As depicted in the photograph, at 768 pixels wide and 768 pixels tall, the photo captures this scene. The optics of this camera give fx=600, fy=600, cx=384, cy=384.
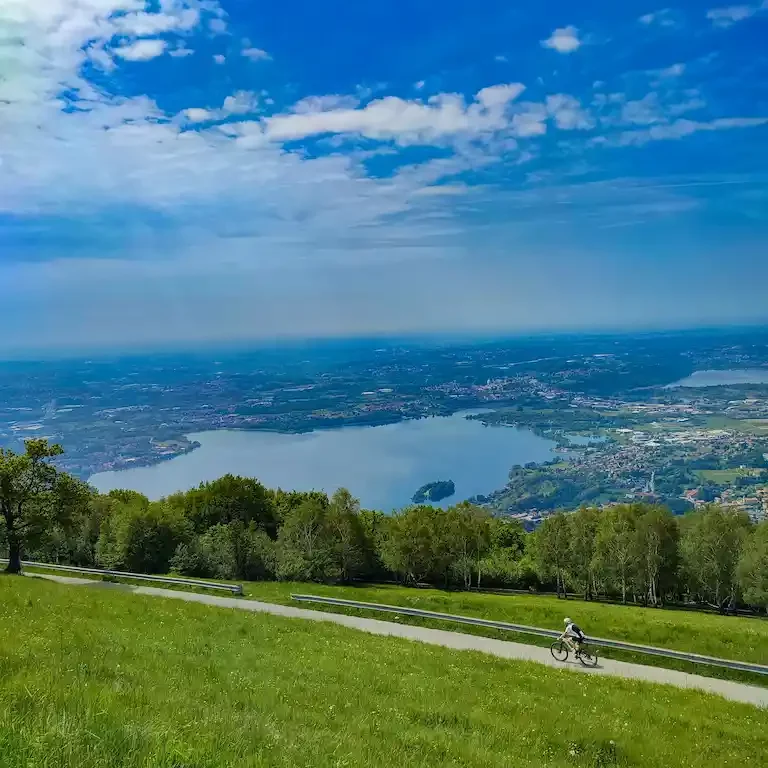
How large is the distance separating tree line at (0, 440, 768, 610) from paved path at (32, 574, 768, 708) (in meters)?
14.6

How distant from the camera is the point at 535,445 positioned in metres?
169

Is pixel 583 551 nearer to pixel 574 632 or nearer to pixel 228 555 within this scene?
pixel 228 555

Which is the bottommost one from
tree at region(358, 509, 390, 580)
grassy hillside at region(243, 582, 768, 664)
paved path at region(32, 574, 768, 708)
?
tree at region(358, 509, 390, 580)

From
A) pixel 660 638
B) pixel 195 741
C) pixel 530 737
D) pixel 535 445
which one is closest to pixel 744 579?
pixel 660 638

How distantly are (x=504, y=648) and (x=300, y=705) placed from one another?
1160cm

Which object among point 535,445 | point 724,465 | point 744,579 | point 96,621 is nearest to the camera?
point 96,621

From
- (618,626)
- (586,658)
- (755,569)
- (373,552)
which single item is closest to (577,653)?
(586,658)

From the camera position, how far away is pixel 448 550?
→ 44156 millimetres

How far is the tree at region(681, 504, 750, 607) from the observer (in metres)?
38.2

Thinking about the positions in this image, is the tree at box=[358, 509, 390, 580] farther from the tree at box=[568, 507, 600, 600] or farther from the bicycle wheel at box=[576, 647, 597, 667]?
the bicycle wheel at box=[576, 647, 597, 667]

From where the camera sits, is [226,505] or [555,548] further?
[226,505]

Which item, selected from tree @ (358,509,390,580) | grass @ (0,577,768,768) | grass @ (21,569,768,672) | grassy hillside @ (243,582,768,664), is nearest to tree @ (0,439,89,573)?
grassy hillside @ (243,582,768,664)

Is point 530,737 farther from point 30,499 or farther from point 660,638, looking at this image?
point 30,499

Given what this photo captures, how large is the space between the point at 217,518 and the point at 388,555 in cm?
1716
